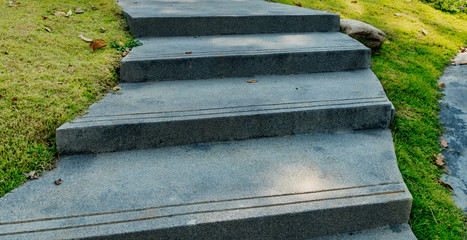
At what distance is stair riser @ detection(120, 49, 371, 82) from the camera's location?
8.86ft

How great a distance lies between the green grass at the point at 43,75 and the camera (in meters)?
1.91

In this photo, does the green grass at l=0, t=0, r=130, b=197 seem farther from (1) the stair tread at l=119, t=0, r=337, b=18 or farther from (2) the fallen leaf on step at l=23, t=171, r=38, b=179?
(1) the stair tread at l=119, t=0, r=337, b=18

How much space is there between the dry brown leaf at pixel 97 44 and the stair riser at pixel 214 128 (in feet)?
3.94

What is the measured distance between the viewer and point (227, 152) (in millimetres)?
2119

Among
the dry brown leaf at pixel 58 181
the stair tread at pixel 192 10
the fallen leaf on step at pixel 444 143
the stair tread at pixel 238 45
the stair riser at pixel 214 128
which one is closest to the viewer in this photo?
the dry brown leaf at pixel 58 181

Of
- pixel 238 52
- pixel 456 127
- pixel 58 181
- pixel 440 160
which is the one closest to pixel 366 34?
pixel 456 127

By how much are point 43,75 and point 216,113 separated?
1355mm

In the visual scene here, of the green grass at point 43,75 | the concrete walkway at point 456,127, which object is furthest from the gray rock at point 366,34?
the green grass at point 43,75

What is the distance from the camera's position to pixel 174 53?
2.82 meters

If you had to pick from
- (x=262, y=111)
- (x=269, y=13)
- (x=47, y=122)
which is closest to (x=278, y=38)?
(x=269, y=13)

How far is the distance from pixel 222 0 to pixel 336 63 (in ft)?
8.09

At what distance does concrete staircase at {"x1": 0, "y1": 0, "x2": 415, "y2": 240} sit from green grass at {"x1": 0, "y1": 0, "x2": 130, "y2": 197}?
0.40 ft

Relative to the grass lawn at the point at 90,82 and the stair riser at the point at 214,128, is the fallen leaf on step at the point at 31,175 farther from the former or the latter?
the stair riser at the point at 214,128

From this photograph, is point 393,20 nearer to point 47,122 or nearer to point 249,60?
point 249,60
